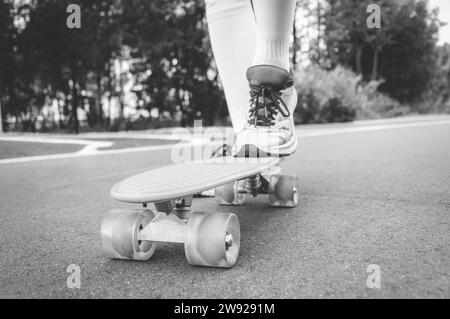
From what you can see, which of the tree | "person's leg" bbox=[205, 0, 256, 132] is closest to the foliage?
the tree

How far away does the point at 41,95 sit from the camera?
19.1 metres

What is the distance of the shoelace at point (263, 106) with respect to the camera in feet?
6.50

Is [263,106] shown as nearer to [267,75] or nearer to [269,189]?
[267,75]

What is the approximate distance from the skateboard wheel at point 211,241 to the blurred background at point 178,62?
10685 millimetres

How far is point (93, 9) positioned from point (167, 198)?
14009 millimetres

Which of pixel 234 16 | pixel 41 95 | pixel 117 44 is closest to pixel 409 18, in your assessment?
pixel 117 44

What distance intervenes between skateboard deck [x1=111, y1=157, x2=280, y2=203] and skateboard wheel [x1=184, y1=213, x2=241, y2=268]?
10cm

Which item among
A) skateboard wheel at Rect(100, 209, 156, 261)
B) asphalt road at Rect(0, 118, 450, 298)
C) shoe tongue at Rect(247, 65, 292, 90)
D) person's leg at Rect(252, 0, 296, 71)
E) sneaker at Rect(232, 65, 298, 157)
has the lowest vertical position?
asphalt road at Rect(0, 118, 450, 298)

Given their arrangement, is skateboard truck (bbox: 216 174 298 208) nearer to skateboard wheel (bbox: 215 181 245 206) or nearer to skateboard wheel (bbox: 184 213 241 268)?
skateboard wheel (bbox: 215 181 245 206)

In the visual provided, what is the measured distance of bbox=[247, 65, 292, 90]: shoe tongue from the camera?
1.95m

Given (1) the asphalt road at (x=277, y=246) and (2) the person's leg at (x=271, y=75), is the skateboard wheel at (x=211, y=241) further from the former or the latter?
(2) the person's leg at (x=271, y=75)

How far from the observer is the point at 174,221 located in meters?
1.36
